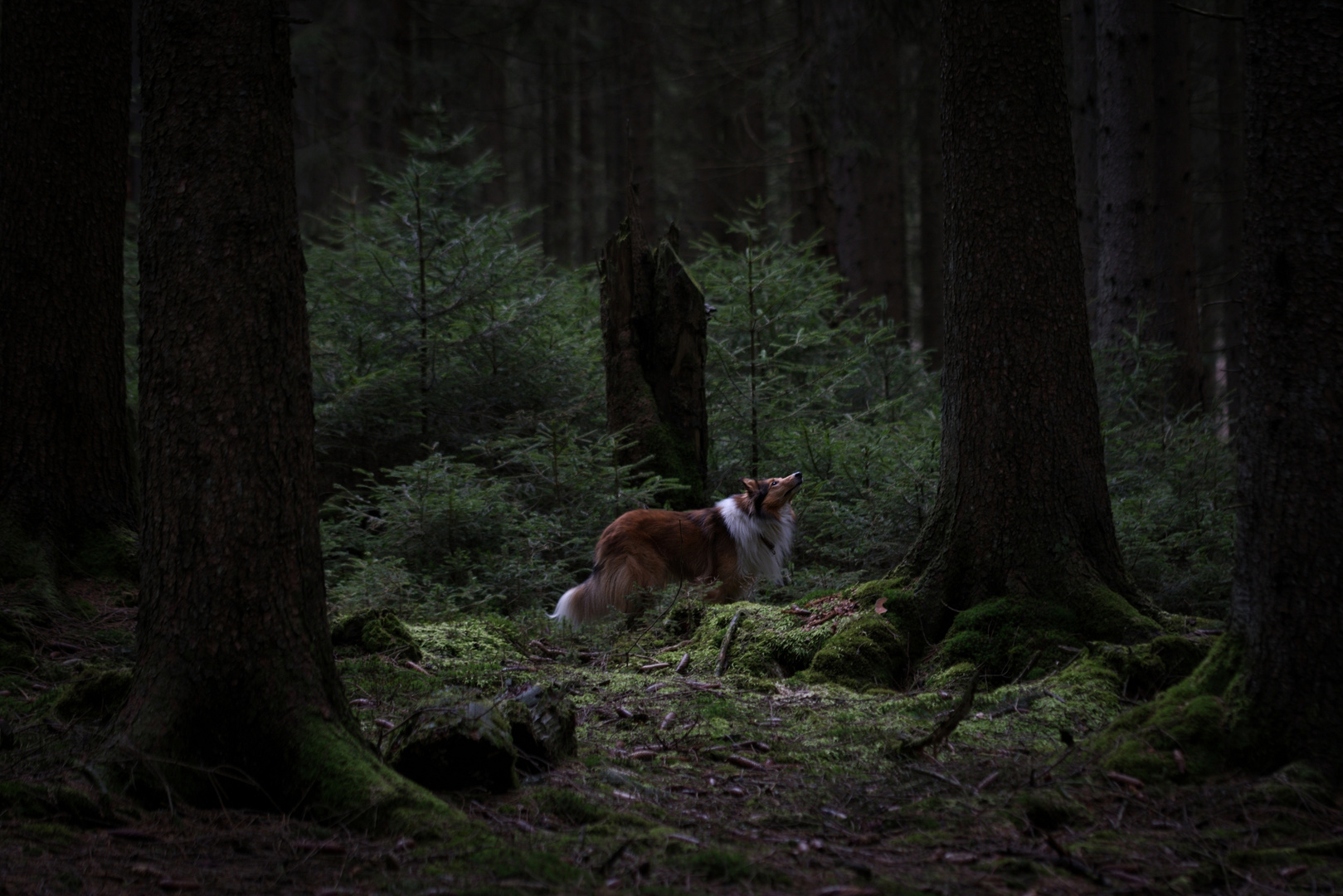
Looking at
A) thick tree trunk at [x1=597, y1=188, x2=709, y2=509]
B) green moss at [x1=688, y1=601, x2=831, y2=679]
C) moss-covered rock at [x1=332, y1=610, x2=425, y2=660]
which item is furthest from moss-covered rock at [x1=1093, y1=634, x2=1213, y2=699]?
thick tree trunk at [x1=597, y1=188, x2=709, y2=509]

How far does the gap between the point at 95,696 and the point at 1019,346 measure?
5145mm

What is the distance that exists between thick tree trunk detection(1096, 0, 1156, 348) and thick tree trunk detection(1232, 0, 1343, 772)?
845 centimetres

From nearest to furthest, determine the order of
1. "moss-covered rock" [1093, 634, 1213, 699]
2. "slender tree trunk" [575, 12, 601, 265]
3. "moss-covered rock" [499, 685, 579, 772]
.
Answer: "moss-covered rock" [499, 685, 579, 772] → "moss-covered rock" [1093, 634, 1213, 699] → "slender tree trunk" [575, 12, 601, 265]

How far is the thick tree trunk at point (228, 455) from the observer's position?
131 inches

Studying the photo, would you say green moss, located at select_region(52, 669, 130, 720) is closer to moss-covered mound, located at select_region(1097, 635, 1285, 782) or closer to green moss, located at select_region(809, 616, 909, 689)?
green moss, located at select_region(809, 616, 909, 689)

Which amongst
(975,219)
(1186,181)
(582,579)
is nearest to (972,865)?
(975,219)

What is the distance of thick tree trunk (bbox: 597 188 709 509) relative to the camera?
30.1 ft

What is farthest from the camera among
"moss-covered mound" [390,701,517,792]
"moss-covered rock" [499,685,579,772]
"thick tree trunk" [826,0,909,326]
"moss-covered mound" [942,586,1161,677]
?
"thick tree trunk" [826,0,909,326]

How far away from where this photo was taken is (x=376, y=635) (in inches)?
223

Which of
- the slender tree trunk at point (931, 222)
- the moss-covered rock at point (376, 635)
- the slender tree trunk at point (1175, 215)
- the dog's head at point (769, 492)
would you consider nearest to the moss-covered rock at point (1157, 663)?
the dog's head at point (769, 492)

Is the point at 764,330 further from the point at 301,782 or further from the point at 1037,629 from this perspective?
the point at 301,782

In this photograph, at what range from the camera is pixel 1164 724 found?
11.9 feet

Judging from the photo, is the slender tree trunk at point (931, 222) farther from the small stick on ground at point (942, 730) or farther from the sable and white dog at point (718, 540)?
Answer: the small stick on ground at point (942, 730)

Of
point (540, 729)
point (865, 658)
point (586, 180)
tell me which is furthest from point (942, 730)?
point (586, 180)
